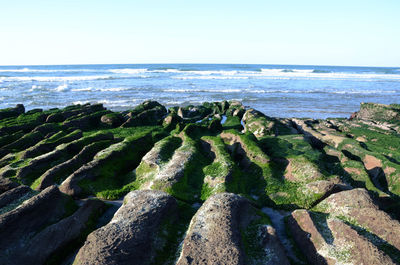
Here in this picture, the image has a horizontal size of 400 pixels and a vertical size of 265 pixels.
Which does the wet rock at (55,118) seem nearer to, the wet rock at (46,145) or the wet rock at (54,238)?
the wet rock at (46,145)

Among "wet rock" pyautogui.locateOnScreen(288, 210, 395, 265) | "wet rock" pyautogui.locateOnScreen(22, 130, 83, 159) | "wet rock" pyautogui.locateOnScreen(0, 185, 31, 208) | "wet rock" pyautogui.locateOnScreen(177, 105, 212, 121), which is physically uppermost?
"wet rock" pyautogui.locateOnScreen(0, 185, 31, 208)

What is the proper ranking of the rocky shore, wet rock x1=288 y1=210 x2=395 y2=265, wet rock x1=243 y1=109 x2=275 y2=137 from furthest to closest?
1. wet rock x1=243 y1=109 x2=275 y2=137
2. the rocky shore
3. wet rock x1=288 y1=210 x2=395 y2=265

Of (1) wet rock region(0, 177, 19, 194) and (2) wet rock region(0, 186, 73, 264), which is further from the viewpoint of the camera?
(1) wet rock region(0, 177, 19, 194)

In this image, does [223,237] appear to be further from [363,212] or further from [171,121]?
[171,121]

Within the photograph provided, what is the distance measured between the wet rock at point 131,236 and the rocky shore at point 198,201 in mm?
37

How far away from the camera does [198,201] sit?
13.0m

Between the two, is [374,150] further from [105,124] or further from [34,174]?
[105,124]

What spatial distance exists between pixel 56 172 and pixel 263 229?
12.7 m

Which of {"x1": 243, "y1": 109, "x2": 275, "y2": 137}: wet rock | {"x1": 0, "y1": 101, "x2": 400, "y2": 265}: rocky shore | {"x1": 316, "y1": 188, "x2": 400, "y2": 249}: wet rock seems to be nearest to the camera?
{"x1": 0, "y1": 101, "x2": 400, "y2": 265}: rocky shore

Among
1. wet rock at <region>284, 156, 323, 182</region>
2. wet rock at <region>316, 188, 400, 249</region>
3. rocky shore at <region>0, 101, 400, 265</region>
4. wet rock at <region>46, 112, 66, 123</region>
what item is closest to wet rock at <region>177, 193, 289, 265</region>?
rocky shore at <region>0, 101, 400, 265</region>

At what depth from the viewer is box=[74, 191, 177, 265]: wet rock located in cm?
767

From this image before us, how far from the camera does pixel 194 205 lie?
12719 millimetres

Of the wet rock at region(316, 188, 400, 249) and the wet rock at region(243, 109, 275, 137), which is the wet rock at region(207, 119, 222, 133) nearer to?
the wet rock at region(243, 109, 275, 137)

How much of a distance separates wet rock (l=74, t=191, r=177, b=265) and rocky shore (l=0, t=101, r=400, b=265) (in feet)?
0.12
